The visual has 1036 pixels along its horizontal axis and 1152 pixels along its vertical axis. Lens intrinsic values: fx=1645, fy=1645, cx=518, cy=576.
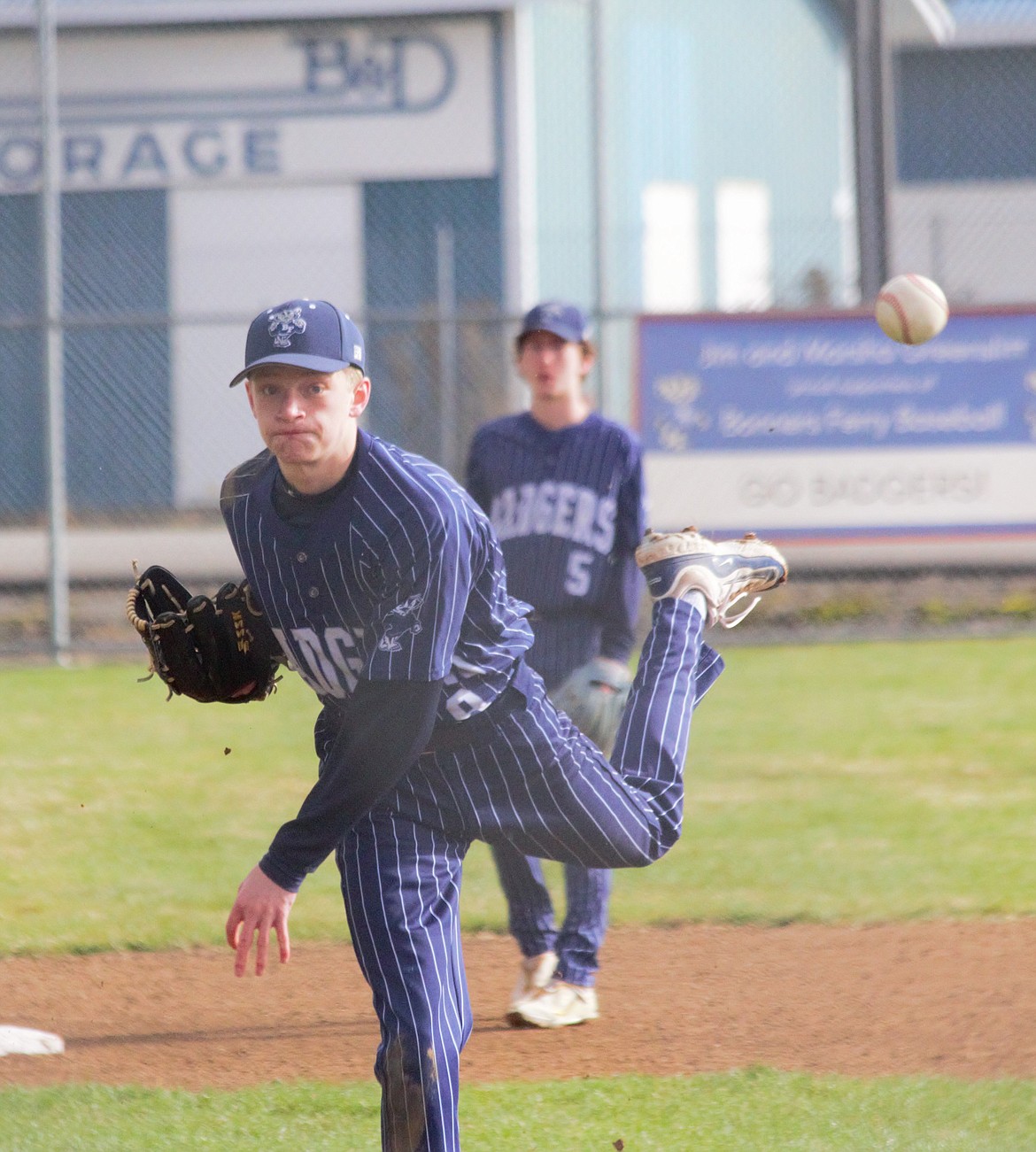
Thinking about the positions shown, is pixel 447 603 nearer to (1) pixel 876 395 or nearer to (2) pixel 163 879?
(2) pixel 163 879

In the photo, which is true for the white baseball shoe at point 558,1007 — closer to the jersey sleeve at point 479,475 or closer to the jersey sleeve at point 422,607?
the jersey sleeve at point 479,475

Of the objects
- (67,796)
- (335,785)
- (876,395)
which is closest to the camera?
(335,785)

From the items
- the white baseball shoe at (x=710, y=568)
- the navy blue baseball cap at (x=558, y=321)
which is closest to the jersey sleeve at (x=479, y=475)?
the navy blue baseball cap at (x=558, y=321)

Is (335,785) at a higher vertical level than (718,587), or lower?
lower

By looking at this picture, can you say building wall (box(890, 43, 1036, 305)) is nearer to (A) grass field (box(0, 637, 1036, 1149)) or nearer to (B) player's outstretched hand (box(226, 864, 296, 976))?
(A) grass field (box(0, 637, 1036, 1149))

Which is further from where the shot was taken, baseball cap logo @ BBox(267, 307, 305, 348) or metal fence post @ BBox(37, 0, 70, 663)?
metal fence post @ BBox(37, 0, 70, 663)

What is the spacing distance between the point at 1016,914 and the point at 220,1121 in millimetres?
2938

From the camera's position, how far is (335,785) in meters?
2.90

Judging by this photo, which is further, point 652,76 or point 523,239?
point 652,76

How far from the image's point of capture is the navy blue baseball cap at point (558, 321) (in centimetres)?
480

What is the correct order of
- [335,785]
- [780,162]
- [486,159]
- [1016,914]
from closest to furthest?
[335,785]
[1016,914]
[486,159]
[780,162]

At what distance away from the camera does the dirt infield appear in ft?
13.5

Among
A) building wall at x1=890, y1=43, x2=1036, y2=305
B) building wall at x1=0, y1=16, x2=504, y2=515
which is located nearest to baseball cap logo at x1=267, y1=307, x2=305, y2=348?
building wall at x1=0, y1=16, x2=504, y2=515

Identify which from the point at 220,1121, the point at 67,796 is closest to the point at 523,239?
the point at 67,796
